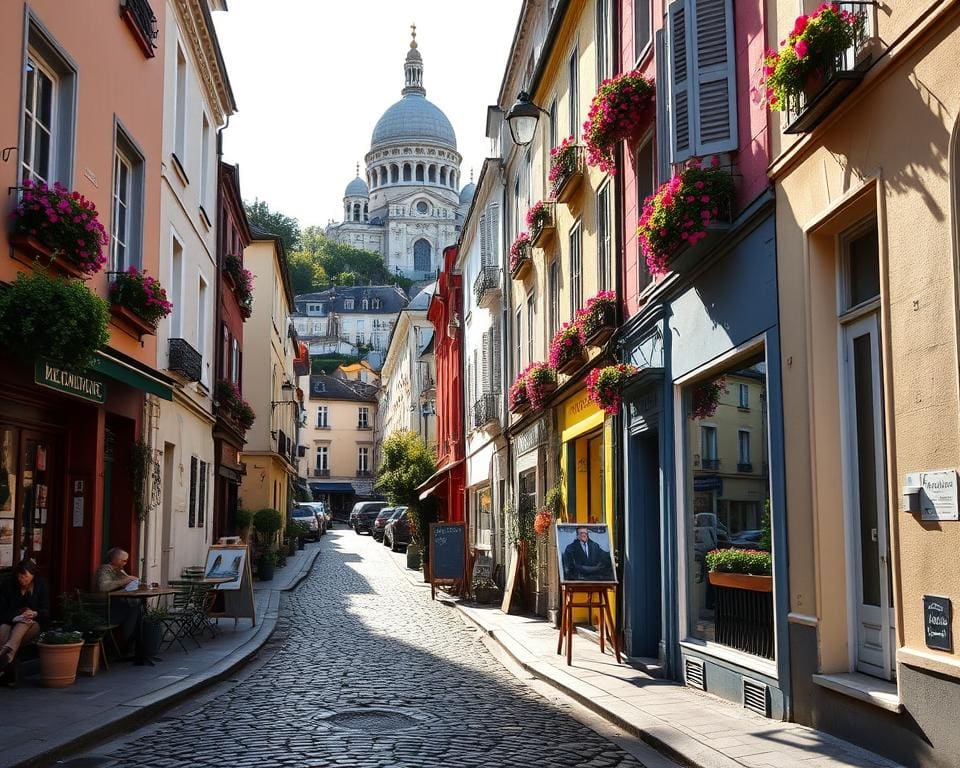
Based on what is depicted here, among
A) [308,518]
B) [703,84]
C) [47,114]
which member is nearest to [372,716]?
[703,84]

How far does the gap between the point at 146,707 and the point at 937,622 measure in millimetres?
6472

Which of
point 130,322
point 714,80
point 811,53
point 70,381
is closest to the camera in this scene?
point 811,53

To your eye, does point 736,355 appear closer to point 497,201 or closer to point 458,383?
point 497,201

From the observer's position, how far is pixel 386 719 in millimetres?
9250

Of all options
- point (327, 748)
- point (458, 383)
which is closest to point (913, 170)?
point (327, 748)

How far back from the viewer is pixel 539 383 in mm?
17906

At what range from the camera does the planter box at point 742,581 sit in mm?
9414

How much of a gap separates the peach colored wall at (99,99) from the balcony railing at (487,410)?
31.7 feet

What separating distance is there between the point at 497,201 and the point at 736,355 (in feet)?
52.9

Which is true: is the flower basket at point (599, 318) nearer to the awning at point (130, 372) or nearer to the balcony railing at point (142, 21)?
the awning at point (130, 372)

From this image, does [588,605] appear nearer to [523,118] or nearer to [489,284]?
[523,118]

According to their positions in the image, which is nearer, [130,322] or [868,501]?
[868,501]

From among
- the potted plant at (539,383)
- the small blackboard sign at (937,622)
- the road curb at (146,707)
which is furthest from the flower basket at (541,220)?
the small blackboard sign at (937,622)

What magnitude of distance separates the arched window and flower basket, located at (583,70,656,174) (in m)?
158
